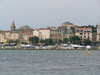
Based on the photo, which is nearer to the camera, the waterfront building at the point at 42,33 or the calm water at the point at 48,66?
the calm water at the point at 48,66

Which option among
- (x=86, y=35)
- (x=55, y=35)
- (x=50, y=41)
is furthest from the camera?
(x=55, y=35)

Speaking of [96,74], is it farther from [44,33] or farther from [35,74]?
[44,33]

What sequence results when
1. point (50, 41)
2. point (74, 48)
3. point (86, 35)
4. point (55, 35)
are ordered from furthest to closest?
point (55, 35) → point (86, 35) → point (50, 41) → point (74, 48)

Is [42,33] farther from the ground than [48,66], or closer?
farther from the ground

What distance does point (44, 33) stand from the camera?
622 ft

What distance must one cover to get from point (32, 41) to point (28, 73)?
13226 centimetres

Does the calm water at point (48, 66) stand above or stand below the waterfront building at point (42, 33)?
below

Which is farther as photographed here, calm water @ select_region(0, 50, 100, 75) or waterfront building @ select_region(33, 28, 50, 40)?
waterfront building @ select_region(33, 28, 50, 40)

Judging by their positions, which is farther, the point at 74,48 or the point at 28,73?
the point at 74,48

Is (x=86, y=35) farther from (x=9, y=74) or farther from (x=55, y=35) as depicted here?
(x=9, y=74)

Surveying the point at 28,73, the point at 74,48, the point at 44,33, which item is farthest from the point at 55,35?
the point at 28,73

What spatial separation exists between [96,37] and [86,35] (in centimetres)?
661

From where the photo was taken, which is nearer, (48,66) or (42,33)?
(48,66)

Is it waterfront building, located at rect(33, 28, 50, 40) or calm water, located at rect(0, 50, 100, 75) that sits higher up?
waterfront building, located at rect(33, 28, 50, 40)
